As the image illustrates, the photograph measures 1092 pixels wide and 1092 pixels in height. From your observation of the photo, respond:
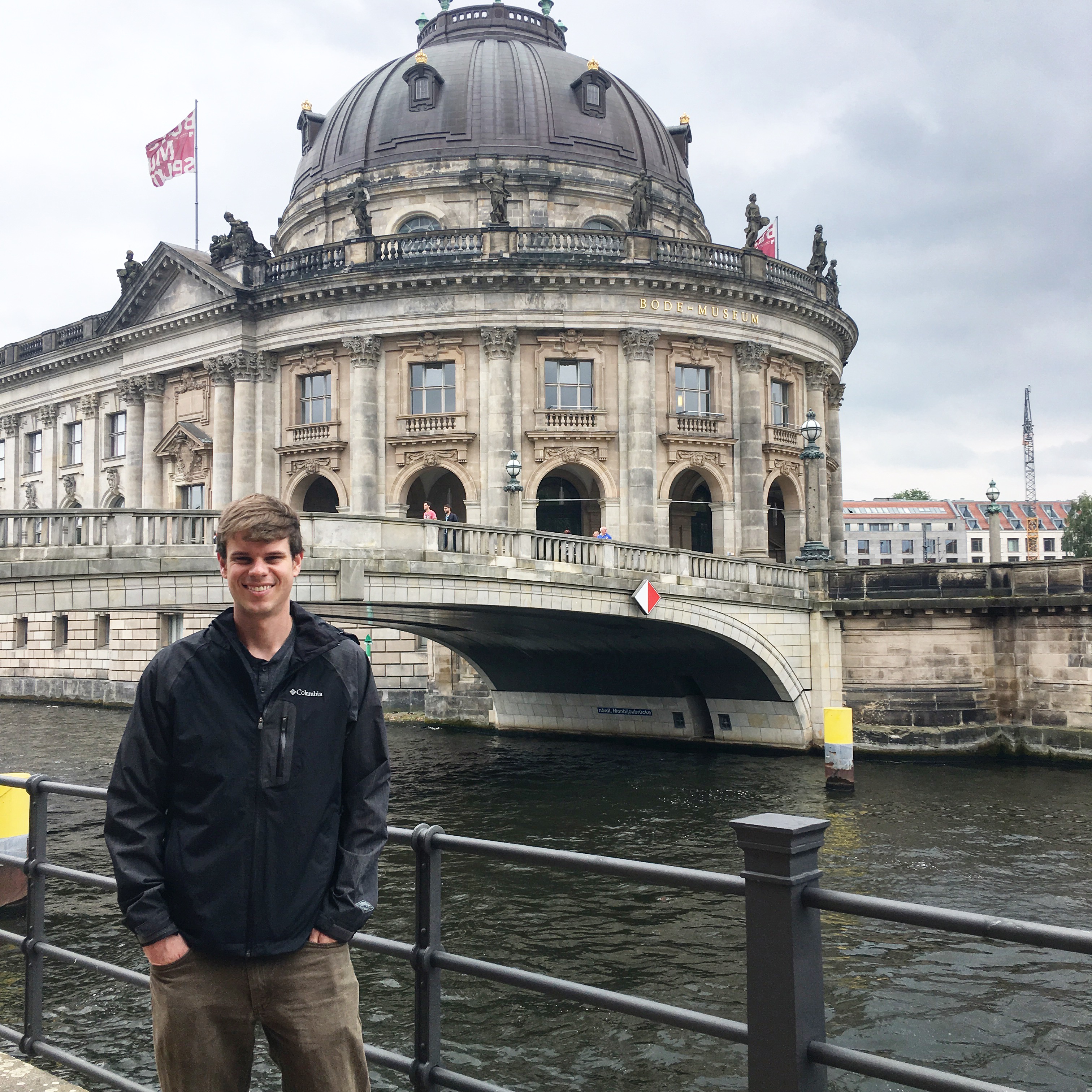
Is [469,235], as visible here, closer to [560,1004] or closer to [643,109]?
[643,109]

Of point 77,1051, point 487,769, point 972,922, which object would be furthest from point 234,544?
point 487,769

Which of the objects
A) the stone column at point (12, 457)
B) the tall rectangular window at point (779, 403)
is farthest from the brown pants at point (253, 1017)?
the stone column at point (12, 457)

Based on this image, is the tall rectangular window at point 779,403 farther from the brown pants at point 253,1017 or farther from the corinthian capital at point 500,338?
the brown pants at point 253,1017

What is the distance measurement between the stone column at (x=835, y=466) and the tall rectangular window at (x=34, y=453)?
34.0 m

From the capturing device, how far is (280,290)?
38.4m

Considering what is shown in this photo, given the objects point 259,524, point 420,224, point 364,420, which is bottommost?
point 259,524

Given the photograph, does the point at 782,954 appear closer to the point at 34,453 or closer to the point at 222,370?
the point at 222,370

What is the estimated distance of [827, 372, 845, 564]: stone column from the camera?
4366 cm

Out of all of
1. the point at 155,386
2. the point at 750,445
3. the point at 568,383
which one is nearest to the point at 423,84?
the point at 568,383

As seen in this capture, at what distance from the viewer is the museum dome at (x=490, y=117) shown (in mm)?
44250

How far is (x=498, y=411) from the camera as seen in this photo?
36938 millimetres

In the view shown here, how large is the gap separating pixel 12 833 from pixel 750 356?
3041 cm

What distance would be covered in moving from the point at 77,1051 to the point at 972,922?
9.30 meters

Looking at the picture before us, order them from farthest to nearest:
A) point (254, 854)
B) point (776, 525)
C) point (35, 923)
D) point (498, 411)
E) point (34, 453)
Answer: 1. point (34, 453)
2. point (776, 525)
3. point (498, 411)
4. point (35, 923)
5. point (254, 854)
